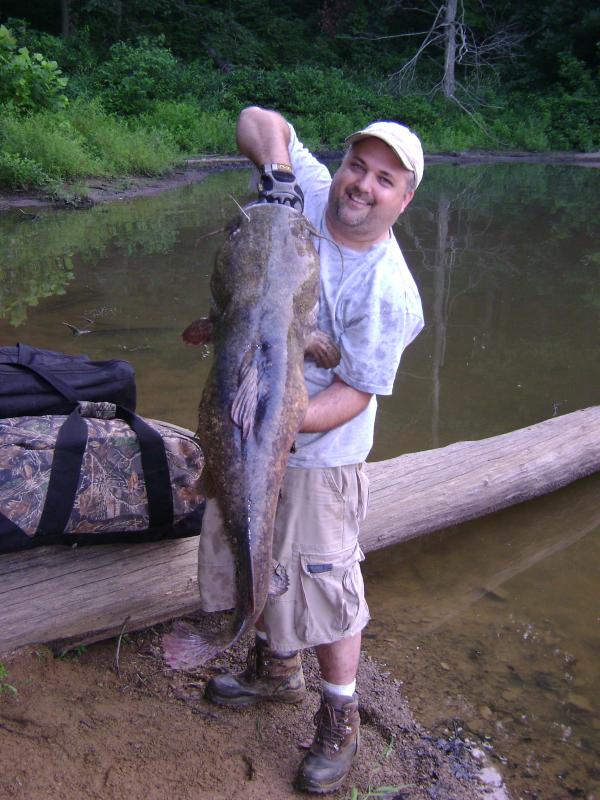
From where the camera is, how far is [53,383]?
113 inches

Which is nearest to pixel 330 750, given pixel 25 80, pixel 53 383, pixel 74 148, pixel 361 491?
pixel 361 491

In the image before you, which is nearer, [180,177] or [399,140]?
[399,140]

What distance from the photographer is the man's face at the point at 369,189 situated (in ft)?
7.27

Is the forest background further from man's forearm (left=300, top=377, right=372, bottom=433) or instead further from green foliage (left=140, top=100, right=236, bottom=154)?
man's forearm (left=300, top=377, right=372, bottom=433)

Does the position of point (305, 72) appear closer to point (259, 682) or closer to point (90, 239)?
point (90, 239)

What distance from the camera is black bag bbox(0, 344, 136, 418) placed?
2.80m

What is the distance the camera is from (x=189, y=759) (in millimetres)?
2389

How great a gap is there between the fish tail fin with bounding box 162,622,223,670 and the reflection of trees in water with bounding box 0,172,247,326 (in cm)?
516

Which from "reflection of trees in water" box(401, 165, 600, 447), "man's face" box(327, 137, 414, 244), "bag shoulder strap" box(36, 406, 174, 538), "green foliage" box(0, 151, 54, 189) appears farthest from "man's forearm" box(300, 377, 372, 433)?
"green foliage" box(0, 151, 54, 189)

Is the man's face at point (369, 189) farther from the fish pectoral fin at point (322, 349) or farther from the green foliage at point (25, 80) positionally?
the green foliage at point (25, 80)

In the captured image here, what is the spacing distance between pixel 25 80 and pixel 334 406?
1327 cm

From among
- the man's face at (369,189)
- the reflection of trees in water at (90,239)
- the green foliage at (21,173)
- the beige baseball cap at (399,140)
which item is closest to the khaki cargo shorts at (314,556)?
the man's face at (369,189)

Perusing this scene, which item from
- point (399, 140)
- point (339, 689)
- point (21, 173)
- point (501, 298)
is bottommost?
point (501, 298)

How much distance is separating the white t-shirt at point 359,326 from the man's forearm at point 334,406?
0.12 ft
